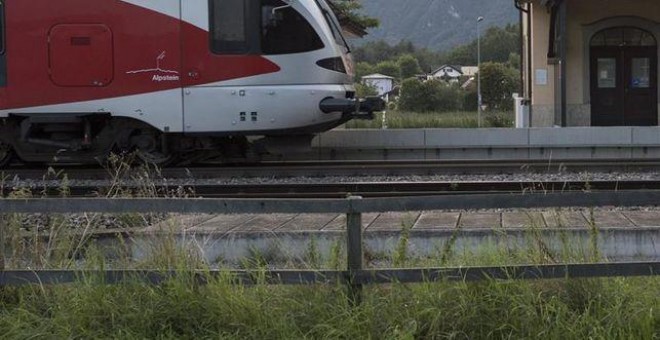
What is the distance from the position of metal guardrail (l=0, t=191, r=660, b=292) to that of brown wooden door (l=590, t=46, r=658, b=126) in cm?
1870

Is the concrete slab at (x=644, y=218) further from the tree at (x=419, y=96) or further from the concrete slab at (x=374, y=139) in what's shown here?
the tree at (x=419, y=96)

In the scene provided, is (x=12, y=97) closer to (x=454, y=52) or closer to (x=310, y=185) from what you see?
(x=310, y=185)

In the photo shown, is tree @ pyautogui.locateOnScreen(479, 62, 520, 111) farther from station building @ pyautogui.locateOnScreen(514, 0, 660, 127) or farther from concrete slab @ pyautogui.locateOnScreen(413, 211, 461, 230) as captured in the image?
concrete slab @ pyautogui.locateOnScreen(413, 211, 461, 230)

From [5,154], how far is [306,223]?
6.71 metres

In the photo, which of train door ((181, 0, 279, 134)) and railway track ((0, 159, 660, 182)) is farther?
railway track ((0, 159, 660, 182))

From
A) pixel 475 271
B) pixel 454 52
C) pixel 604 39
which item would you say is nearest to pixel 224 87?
pixel 475 271

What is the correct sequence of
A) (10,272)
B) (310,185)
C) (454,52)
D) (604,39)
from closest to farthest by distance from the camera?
(10,272) < (310,185) < (604,39) < (454,52)

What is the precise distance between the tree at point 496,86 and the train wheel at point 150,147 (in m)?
41.4

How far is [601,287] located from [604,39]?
19.1 metres

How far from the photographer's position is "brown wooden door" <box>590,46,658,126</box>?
21.7 m

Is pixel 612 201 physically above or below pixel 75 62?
below

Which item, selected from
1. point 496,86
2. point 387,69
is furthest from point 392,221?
point 387,69

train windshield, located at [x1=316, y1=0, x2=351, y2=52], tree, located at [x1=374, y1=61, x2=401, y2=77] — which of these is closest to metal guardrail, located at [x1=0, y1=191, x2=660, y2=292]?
train windshield, located at [x1=316, y1=0, x2=351, y2=52]

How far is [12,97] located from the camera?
11172 mm
